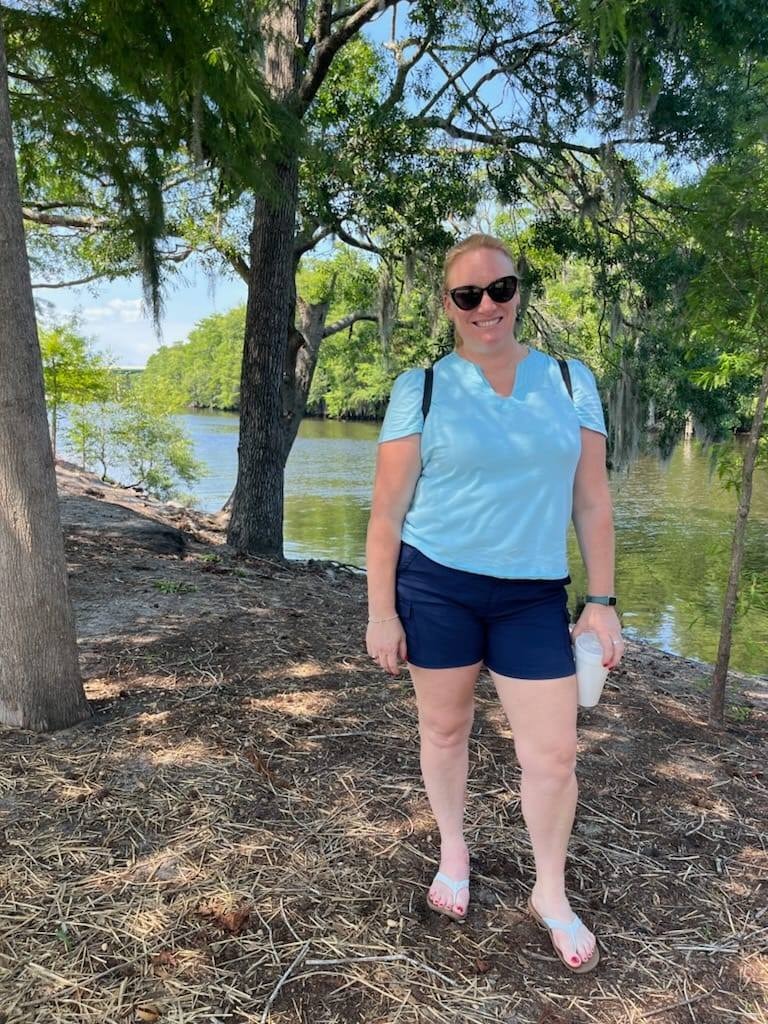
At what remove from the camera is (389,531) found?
1.60 metres

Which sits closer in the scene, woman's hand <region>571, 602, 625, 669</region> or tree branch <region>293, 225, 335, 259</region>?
woman's hand <region>571, 602, 625, 669</region>

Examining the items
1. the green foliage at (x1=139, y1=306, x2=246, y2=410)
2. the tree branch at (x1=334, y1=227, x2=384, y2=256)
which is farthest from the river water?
the green foliage at (x1=139, y1=306, x2=246, y2=410)

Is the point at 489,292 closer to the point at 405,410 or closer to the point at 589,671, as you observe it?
the point at 405,410

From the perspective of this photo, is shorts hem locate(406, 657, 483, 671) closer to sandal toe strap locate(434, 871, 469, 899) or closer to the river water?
sandal toe strap locate(434, 871, 469, 899)

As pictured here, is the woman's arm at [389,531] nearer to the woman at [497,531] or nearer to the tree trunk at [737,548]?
the woman at [497,531]

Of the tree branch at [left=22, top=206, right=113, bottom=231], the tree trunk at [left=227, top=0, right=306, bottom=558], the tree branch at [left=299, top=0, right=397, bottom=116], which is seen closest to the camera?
the tree trunk at [left=227, top=0, right=306, bottom=558]

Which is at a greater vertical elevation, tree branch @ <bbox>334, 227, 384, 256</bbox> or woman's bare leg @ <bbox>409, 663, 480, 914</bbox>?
tree branch @ <bbox>334, 227, 384, 256</bbox>

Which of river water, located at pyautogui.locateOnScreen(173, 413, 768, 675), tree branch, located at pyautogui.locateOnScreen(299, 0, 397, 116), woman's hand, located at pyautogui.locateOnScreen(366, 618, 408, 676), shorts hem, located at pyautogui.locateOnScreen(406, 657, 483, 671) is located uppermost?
tree branch, located at pyautogui.locateOnScreen(299, 0, 397, 116)

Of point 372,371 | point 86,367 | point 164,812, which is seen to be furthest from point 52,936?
point 372,371

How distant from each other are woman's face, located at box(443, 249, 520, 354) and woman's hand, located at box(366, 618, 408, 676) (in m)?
0.63

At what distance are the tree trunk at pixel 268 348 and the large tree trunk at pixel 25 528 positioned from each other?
12.1 ft

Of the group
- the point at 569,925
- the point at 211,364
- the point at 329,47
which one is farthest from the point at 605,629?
the point at 211,364

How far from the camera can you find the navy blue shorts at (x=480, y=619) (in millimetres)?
1564

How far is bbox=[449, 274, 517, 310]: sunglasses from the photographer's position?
1.56 meters
